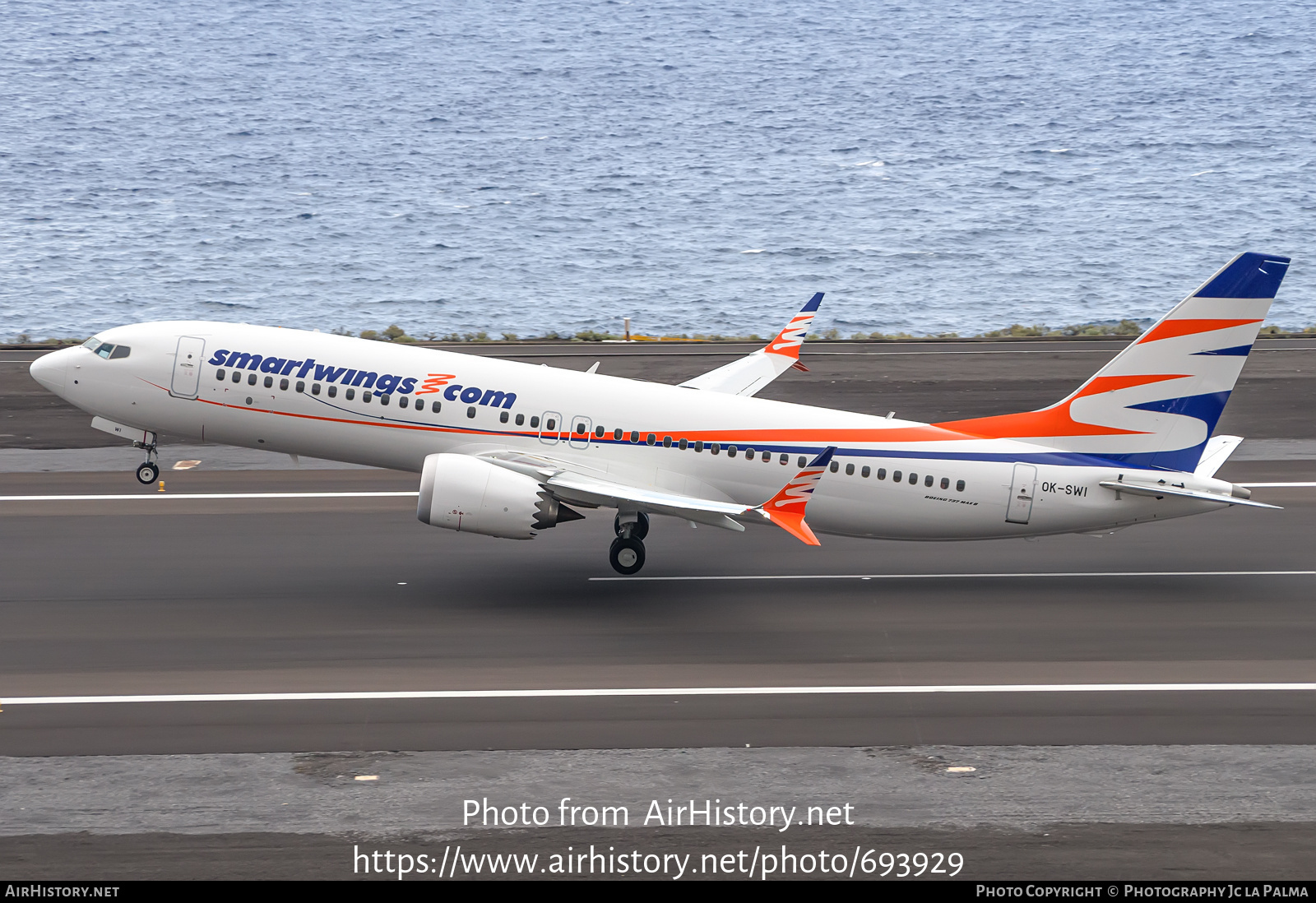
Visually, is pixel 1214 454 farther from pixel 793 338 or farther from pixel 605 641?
pixel 605 641

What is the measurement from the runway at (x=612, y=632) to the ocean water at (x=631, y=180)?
52406mm

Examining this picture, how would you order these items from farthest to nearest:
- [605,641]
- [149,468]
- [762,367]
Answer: [762,367], [149,468], [605,641]

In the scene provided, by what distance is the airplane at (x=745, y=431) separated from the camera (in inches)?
1067

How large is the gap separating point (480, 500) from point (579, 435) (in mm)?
2866

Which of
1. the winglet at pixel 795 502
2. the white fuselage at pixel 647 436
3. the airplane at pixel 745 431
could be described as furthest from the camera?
the white fuselage at pixel 647 436

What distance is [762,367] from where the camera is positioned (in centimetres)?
3481

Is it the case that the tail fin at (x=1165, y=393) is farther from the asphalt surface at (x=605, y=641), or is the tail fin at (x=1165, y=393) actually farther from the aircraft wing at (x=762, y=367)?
the aircraft wing at (x=762, y=367)

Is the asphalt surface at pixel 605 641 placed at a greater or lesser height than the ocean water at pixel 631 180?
lesser

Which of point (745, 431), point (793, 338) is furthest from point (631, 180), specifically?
point (745, 431)

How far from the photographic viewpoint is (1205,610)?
26.9 m

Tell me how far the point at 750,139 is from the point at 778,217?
31.4 m

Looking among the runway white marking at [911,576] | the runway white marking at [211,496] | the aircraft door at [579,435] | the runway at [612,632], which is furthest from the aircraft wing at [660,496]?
the runway white marking at [211,496]

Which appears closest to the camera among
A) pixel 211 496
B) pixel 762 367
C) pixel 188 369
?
pixel 188 369

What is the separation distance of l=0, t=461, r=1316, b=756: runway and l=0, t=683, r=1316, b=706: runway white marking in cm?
8
